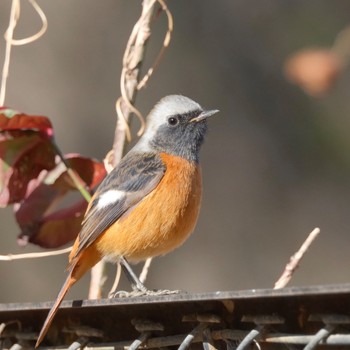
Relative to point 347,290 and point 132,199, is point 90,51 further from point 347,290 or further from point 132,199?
point 347,290

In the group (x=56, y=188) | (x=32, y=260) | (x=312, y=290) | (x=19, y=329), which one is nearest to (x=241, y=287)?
(x=32, y=260)

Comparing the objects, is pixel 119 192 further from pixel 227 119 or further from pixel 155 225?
pixel 227 119

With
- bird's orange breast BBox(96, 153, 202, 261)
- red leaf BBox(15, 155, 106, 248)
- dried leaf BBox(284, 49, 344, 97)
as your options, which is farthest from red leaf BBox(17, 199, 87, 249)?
dried leaf BBox(284, 49, 344, 97)

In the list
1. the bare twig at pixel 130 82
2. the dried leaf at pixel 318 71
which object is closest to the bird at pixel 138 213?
the bare twig at pixel 130 82

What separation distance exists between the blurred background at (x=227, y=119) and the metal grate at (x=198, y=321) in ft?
16.0

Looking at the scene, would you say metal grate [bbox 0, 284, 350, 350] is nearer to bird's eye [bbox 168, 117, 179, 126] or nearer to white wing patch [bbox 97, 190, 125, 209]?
white wing patch [bbox 97, 190, 125, 209]

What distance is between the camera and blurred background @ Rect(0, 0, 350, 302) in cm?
811

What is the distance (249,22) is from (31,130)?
19.7 feet

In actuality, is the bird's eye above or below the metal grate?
above

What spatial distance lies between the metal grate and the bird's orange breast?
1181 millimetres

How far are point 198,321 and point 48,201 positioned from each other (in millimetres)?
1203

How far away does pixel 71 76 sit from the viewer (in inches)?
325

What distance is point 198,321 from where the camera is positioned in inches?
95.2

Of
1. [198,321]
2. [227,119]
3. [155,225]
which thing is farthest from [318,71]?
[227,119]
